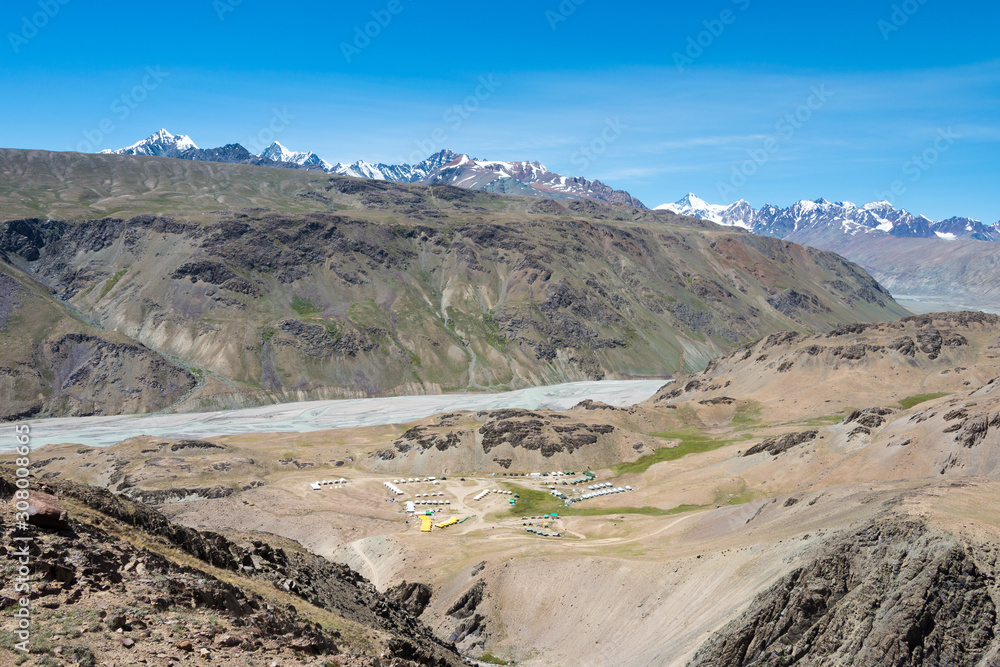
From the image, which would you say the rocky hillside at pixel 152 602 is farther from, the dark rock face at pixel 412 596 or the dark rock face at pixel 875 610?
the dark rock face at pixel 412 596

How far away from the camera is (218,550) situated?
42.4 metres

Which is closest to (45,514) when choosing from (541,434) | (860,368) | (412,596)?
(412,596)

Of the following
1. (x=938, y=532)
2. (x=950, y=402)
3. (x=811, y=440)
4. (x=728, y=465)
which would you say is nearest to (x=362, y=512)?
(x=728, y=465)

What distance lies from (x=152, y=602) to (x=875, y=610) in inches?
1653

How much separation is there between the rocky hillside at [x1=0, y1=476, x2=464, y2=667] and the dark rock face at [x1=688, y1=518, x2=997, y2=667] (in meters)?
22.5

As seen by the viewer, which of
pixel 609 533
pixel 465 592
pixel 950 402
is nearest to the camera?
pixel 465 592

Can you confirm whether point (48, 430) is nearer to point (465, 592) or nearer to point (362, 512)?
point (362, 512)

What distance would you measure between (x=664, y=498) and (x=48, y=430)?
514 feet

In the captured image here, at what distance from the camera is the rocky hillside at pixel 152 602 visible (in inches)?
995

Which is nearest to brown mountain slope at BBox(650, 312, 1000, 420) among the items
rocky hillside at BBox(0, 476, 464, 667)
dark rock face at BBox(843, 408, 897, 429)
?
dark rock face at BBox(843, 408, 897, 429)

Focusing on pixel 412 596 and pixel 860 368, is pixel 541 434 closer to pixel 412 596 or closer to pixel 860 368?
pixel 412 596

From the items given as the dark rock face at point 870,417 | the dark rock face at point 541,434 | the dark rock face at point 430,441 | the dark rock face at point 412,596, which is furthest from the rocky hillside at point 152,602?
the dark rock face at point 541,434

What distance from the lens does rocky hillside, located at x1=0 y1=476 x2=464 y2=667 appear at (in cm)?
2528

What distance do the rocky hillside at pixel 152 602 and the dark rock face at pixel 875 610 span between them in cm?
2252
